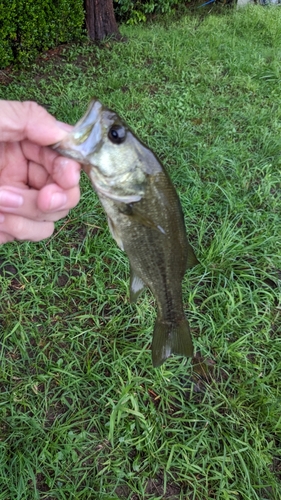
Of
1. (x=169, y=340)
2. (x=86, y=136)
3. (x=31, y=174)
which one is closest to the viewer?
(x=86, y=136)

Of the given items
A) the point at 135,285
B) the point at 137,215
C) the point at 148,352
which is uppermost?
the point at 137,215

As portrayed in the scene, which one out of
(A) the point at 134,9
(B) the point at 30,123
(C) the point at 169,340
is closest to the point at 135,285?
(C) the point at 169,340

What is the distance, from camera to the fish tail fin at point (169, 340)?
188cm

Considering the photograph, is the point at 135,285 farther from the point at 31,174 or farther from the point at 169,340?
the point at 31,174

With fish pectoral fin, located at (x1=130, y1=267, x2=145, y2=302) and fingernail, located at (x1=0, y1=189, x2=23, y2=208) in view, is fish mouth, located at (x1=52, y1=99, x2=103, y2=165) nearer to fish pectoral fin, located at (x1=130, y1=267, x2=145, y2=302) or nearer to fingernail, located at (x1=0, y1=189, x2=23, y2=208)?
fingernail, located at (x1=0, y1=189, x2=23, y2=208)

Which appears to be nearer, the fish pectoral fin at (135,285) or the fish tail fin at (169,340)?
the fish pectoral fin at (135,285)

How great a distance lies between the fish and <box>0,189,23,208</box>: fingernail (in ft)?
0.76

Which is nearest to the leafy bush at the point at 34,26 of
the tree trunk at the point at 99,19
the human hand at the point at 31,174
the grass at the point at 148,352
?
the tree trunk at the point at 99,19

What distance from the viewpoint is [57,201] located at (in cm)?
144

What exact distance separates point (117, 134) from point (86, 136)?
0.36 ft

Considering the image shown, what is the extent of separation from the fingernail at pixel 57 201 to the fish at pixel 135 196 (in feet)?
0.39

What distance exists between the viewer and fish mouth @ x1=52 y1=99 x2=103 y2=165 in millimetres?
1359

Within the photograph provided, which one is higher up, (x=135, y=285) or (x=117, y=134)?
(x=117, y=134)

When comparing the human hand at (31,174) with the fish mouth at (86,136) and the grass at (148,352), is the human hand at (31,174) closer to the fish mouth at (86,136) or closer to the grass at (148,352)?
the fish mouth at (86,136)
